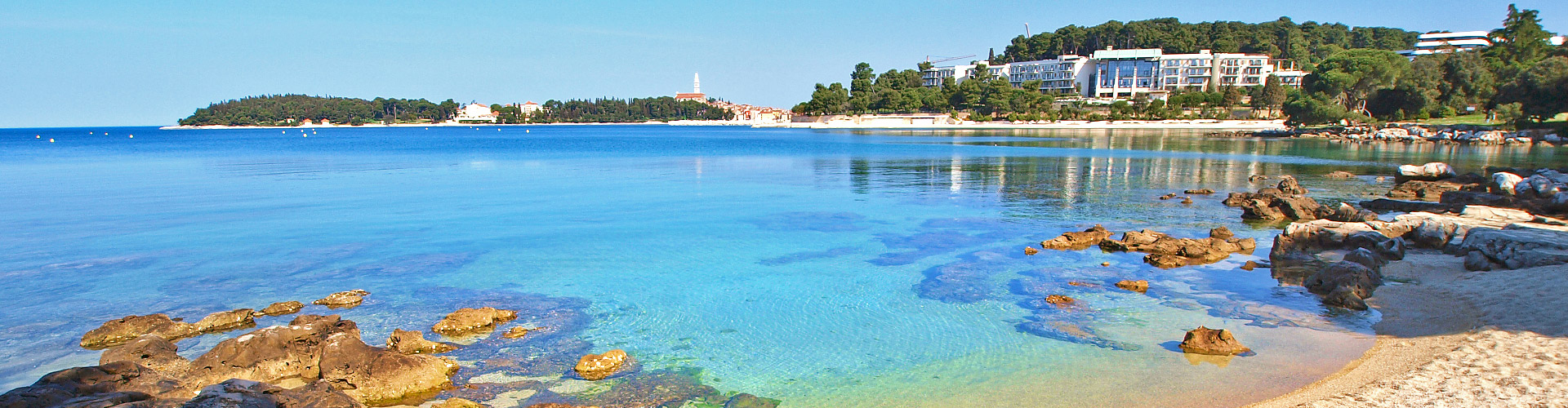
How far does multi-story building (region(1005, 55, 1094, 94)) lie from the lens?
164m

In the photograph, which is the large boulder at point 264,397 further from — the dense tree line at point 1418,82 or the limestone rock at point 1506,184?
the dense tree line at point 1418,82

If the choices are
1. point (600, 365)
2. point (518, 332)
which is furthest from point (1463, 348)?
point (518, 332)

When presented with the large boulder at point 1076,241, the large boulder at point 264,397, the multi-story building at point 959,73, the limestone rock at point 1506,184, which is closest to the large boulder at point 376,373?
the large boulder at point 264,397

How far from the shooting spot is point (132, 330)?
34.8ft

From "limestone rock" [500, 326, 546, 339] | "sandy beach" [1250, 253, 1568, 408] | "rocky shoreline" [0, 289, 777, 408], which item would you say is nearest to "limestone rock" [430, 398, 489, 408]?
"rocky shoreline" [0, 289, 777, 408]

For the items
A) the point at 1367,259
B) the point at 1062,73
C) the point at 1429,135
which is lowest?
the point at 1429,135

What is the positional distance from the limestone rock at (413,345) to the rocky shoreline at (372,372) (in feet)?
0.05

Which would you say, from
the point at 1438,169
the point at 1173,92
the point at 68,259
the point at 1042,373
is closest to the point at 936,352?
the point at 1042,373

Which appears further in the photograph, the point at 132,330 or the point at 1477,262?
the point at 1477,262

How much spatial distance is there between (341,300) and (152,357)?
3.81m

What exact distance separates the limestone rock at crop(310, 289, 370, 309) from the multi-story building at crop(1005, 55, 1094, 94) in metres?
156

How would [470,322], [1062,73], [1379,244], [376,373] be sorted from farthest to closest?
[1062,73] < [1379,244] < [470,322] < [376,373]

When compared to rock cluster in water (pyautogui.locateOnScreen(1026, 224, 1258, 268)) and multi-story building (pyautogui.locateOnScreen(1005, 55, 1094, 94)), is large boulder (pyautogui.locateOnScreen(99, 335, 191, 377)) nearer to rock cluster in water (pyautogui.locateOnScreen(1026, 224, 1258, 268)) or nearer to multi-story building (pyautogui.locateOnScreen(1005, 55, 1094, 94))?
rock cluster in water (pyautogui.locateOnScreen(1026, 224, 1258, 268))

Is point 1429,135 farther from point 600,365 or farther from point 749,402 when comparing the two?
point 600,365
